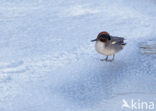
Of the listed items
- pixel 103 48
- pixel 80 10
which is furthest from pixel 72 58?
pixel 80 10

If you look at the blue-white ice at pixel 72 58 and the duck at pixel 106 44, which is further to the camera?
the duck at pixel 106 44

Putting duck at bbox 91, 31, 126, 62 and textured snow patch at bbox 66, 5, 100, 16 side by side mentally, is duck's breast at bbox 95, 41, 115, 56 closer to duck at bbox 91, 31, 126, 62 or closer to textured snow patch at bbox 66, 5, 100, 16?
duck at bbox 91, 31, 126, 62

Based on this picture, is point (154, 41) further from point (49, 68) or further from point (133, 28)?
point (49, 68)

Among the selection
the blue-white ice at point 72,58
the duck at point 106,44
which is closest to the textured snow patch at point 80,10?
the blue-white ice at point 72,58

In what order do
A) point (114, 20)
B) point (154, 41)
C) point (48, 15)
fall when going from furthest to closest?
point (48, 15) → point (114, 20) → point (154, 41)

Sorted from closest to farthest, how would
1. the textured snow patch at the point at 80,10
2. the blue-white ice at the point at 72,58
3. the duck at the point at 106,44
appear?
the blue-white ice at the point at 72,58, the duck at the point at 106,44, the textured snow patch at the point at 80,10

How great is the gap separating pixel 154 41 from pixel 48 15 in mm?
2773

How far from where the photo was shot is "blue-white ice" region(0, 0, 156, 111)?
4277 mm

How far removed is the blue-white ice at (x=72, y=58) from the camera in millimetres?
4277

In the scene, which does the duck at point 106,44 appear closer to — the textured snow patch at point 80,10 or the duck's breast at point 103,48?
the duck's breast at point 103,48

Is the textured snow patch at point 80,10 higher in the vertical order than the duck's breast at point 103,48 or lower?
higher

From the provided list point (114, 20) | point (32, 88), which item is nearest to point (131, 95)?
point (32, 88)

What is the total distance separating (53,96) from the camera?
4.33m

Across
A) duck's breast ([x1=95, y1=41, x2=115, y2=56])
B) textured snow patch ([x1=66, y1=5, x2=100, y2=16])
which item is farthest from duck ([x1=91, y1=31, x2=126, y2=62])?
textured snow patch ([x1=66, y1=5, x2=100, y2=16])
